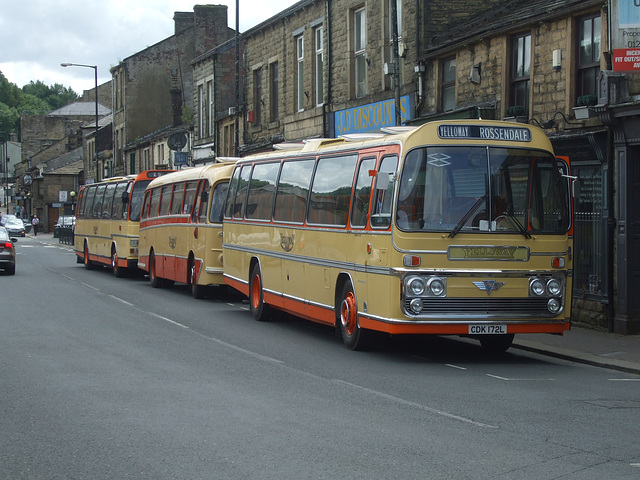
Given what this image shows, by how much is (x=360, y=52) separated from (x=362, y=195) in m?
15.7

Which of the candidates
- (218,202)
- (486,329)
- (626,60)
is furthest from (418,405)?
(218,202)

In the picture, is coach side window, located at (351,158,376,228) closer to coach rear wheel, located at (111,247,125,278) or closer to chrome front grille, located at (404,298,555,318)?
chrome front grille, located at (404,298,555,318)

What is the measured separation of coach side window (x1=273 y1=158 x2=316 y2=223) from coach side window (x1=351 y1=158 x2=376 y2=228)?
2.11 m

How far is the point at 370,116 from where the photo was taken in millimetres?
27391

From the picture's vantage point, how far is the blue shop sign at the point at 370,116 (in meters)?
25.2

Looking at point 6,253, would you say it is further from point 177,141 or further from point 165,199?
point 177,141

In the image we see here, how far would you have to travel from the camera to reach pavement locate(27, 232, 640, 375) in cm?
1327

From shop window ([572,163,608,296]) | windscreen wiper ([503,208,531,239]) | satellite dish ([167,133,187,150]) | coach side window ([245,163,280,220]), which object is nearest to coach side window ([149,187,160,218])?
coach side window ([245,163,280,220])

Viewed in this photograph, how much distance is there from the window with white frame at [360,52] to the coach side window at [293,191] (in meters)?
11.9

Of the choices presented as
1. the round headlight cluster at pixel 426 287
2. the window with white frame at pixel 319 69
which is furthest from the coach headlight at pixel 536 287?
the window with white frame at pixel 319 69

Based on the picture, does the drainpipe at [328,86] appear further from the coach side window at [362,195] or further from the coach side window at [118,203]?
the coach side window at [362,195]

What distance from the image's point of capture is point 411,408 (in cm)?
927

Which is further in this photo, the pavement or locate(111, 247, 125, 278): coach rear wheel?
locate(111, 247, 125, 278): coach rear wheel

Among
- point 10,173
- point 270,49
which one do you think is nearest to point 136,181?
point 270,49
